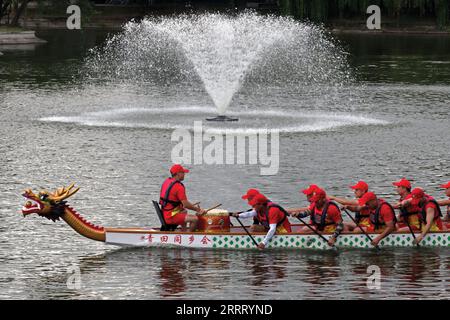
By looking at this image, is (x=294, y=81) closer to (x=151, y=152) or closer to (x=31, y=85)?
(x=31, y=85)

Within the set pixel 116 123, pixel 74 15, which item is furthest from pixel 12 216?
pixel 74 15

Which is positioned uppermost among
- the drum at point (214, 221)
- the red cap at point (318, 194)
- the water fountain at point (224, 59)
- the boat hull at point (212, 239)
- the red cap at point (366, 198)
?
the water fountain at point (224, 59)

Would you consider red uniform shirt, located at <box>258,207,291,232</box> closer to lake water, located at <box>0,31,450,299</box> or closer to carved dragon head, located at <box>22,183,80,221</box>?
lake water, located at <box>0,31,450,299</box>

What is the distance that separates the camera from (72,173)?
156 ft

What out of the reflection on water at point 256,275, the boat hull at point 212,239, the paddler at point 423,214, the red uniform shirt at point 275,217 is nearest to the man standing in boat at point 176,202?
the boat hull at point 212,239

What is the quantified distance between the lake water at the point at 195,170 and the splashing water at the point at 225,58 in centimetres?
216

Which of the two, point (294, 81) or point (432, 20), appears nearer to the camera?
point (294, 81)

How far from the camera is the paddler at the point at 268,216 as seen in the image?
113ft

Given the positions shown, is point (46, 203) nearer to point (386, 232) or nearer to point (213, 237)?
→ point (213, 237)

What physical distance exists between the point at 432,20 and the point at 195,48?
2128 inches

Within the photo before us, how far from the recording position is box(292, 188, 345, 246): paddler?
115 ft

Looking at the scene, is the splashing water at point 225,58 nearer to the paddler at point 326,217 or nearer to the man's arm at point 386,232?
the paddler at point 326,217

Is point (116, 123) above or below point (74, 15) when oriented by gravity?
below
